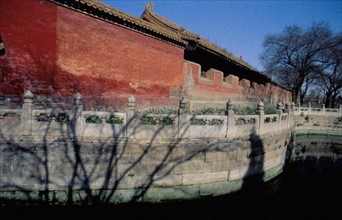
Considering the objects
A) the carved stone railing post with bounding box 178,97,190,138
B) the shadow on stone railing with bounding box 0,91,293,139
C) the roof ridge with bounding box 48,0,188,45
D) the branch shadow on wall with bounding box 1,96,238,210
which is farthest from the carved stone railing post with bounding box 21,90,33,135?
the carved stone railing post with bounding box 178,97,190,138

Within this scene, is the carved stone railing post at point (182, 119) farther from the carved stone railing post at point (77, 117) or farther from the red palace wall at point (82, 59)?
the red palace wall at point (82, 59)

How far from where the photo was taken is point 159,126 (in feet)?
21.0

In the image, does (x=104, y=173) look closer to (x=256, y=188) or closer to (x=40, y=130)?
(x=40, y=130)

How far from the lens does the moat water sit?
5.92 metres

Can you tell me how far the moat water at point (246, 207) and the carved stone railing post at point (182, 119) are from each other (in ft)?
6.35

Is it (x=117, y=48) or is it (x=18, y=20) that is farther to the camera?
(x=117, y=48)

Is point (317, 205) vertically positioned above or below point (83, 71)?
below

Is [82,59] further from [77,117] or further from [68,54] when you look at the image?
[77,117]

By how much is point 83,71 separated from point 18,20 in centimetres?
224

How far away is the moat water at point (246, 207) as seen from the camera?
5922mm

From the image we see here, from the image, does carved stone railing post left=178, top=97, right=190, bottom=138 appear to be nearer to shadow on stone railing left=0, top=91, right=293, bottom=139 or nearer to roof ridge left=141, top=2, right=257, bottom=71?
shadow on stone railing left=0, top=91, right=293, bottom=139

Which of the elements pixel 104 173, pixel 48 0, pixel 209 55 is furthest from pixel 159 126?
pixel 209 55

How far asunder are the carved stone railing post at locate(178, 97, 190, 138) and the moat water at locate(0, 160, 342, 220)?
1936 mm

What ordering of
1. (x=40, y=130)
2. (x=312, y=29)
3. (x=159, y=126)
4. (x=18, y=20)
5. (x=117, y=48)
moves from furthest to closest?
(x=312, y=29) → (x=117, y=48) → (x=18, y=20) → (x=159, y=126) → (x=40, y=130)
